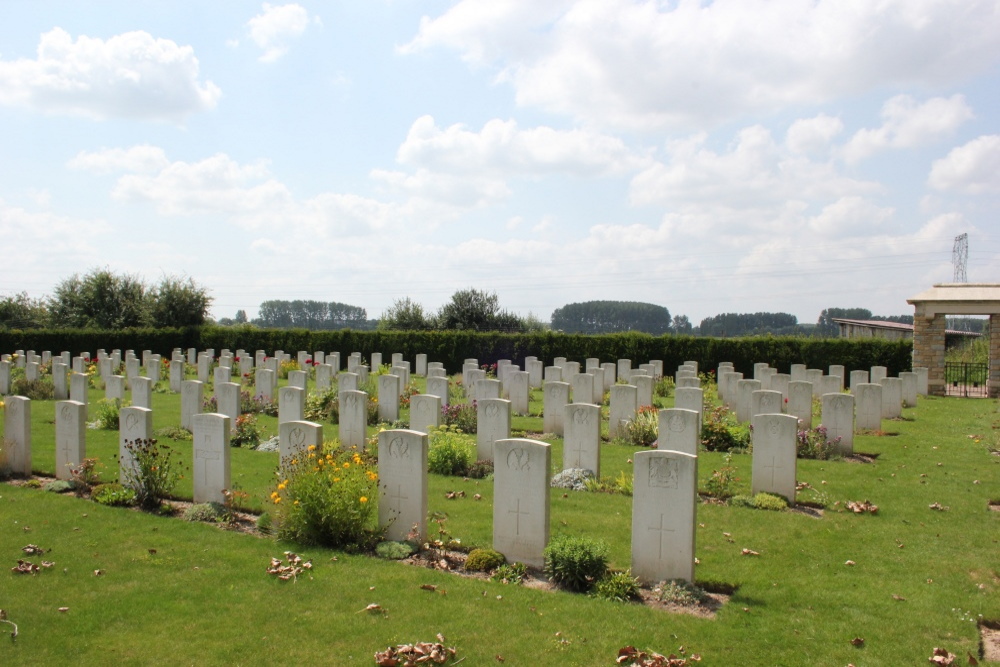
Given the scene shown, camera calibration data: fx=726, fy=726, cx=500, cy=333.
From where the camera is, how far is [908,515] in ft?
31.2

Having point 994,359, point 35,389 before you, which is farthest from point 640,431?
point 35,389

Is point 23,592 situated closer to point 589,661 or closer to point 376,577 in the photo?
point 376,577

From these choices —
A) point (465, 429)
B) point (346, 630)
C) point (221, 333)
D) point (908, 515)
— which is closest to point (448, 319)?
point (221, 333)

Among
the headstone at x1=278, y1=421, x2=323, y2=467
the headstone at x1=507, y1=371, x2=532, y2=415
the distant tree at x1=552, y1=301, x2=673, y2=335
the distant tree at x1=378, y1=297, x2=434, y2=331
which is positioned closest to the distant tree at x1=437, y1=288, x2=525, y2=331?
the distant tree at x1=378, y1=297, x2=434, y2=331

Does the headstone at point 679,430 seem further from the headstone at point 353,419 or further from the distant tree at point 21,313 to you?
the distant tree at point 21,313

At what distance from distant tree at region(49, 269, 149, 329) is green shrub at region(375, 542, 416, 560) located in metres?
40.0

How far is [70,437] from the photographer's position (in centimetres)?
1081

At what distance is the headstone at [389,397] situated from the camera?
17203 millimetres

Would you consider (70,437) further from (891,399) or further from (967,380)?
(967,380)

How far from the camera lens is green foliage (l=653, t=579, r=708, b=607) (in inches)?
259

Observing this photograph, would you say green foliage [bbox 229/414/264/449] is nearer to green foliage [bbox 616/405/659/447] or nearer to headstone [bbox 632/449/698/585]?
green foliage [bbox 616/405/659/447]

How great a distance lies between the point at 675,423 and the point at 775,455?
4.90 ft

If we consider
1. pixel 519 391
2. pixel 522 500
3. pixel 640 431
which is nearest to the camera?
pixel 522 500

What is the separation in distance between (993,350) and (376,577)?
2491 centimetres
